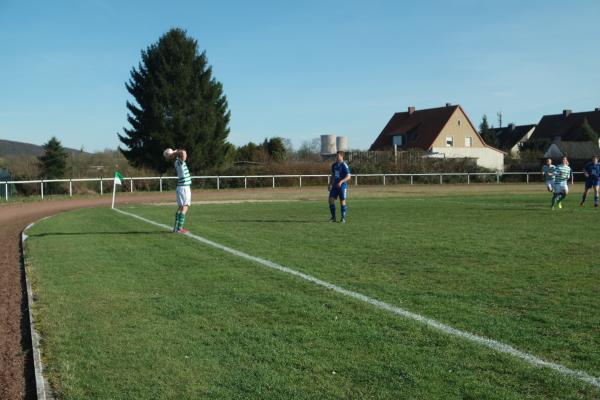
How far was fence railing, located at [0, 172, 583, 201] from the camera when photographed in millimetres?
37375

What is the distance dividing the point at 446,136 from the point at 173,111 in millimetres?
33477

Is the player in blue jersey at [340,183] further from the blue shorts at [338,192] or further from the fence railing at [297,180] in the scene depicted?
the fence railing at [297,180]

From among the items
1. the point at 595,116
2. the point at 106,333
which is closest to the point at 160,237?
the point at 106,333

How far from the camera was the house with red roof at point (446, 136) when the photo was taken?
70.6 metres

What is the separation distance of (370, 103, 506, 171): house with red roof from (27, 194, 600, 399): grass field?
59.6 metres

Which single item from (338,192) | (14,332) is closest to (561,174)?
(338,192)

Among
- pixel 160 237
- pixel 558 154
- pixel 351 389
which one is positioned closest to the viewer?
pixel 351 389

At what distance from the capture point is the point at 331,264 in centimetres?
939

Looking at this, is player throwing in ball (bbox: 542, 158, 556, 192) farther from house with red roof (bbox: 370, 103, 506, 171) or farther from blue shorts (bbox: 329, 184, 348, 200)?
house with red roof (bbox: 370, 103, 506, 171)

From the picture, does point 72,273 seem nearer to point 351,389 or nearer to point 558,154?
point 351,389

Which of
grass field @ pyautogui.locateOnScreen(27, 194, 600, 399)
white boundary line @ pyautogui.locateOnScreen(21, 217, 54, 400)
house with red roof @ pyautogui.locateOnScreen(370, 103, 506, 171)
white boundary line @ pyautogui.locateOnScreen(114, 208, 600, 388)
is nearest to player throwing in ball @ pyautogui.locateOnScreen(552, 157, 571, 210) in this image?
grass field @ pyautogui.locateOnScreen(27, 194, 600, 399)

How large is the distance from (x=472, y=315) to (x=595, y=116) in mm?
99778

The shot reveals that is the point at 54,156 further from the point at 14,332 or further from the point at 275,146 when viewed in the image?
the point at 14,332

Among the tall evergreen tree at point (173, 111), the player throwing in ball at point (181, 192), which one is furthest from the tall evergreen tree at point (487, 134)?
the player throwing in ball at point (181, 192)
